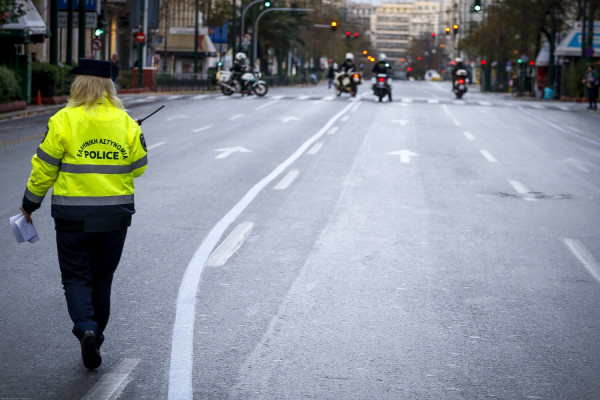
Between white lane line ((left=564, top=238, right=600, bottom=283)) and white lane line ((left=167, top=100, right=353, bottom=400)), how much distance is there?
3.26 meters

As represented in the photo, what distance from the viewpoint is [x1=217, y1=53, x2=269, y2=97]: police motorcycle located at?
49188 millimetres

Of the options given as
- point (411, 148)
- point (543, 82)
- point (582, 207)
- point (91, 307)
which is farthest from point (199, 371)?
point (543, 82)

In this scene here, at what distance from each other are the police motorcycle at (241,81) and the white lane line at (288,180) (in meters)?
32.6

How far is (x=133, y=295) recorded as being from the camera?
7.70m

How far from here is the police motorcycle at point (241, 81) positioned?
49188 millimetres

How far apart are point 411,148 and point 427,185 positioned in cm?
653

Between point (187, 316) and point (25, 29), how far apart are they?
3037 centimetres

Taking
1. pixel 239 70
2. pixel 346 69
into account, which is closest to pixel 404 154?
pixel 239 70

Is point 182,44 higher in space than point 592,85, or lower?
higher

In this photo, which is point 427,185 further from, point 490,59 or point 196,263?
point 490,59

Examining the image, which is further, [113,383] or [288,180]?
[288,180]

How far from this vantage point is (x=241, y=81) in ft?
162

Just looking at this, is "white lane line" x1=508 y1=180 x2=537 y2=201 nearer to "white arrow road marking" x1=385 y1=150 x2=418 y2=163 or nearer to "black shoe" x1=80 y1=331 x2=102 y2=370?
"white arrow road marking" x1=385 y1=150 x2=418 y2=163

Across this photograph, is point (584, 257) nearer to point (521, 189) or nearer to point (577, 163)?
point (521, 189)
